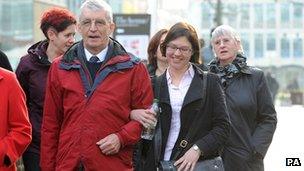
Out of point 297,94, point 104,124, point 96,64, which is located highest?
point 96,64

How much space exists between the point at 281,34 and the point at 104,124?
80.3m

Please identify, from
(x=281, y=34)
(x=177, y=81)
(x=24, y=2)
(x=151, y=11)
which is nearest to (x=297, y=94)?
(x=24, y=2)

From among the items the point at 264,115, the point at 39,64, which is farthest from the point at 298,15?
the point at 39,64

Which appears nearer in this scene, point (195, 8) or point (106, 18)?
point (106, 18)

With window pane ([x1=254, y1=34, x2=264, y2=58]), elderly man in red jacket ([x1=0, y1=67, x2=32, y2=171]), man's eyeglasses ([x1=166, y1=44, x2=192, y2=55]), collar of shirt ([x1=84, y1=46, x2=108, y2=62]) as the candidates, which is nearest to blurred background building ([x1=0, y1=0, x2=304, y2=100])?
window pane ([x1=254, y1=34, x2=264, y2=58])

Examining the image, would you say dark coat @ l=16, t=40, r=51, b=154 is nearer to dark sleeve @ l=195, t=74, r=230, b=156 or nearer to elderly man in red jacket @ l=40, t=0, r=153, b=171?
elderly man in red jacket @ l=40, t=0, r=153, b=171

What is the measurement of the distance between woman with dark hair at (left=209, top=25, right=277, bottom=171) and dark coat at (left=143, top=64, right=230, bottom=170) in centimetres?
104

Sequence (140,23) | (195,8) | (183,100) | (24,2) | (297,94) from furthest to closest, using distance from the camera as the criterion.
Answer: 1. (195,8)
2. (297,94)
3. (24,2)
4. (140,23)
5. (183,100)

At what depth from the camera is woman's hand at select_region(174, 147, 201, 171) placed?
5219mm

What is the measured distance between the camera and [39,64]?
245 inches

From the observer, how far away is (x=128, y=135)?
16.1ft

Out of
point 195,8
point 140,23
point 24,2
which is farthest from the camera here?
point 195,8

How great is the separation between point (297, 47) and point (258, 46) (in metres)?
4.28

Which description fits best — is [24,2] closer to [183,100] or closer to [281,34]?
[183,100]
